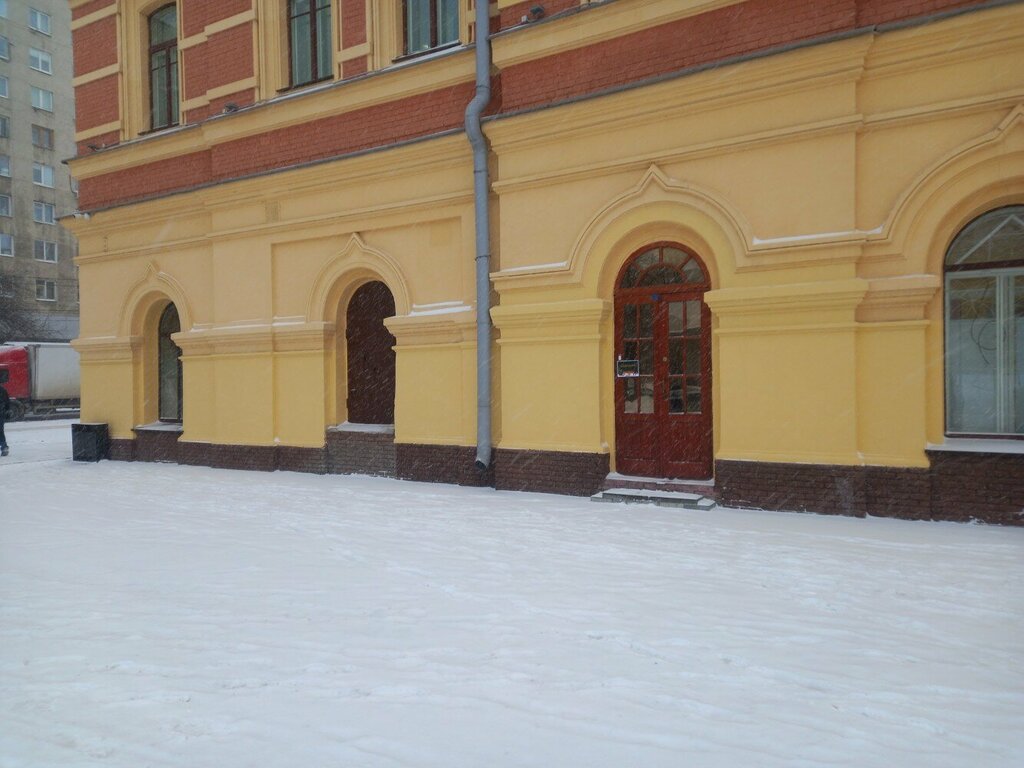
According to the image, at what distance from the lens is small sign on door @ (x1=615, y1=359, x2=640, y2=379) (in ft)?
25.0

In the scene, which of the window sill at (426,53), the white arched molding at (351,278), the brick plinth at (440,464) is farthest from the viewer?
the white arched molding at (351,278)

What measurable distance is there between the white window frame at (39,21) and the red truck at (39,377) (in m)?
23.5

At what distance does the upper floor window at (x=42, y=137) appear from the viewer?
38.7 m

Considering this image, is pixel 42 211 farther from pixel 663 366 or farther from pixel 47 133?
pixel 663 366

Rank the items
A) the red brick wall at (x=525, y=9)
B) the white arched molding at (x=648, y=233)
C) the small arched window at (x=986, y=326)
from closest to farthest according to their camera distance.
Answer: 1. the small arched window at (x=986, y=326)
2. the white arched molding at (x=648, y=233)
3. the red brick wall at (x=525, y=9)

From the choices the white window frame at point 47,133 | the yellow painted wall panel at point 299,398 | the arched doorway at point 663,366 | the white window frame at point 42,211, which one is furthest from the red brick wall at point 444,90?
the white window frame at point 47,133

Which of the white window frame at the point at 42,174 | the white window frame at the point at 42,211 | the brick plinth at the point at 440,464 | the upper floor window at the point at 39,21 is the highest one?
the upper floor window at the point at 39,21

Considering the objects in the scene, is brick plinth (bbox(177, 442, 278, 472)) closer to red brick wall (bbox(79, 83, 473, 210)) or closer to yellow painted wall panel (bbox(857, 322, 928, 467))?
red brick wall (bbox(79, 83, 473, 210))

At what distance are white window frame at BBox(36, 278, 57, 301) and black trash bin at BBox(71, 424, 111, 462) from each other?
31.8 meters

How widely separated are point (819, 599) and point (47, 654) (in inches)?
158

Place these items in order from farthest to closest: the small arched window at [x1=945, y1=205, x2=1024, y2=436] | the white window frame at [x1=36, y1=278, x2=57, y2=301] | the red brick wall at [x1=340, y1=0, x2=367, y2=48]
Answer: the white window frame at [x1=36, y1=278, x2=57, y2=301] → the red brick wall at [x1=340, y1=0, x2=367, y2=48] → the small arched window at [x1=945, y1=205, x2=1024, y2=436]

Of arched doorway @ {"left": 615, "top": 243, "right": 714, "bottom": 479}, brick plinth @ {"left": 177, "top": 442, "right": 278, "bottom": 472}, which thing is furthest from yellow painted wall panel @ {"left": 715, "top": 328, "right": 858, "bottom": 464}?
brick plinth @ {"left": 177, "top": 442, "right": 278, "bottom": 472}

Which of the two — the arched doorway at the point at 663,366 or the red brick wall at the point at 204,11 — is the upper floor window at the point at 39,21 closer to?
the red brick wall at the point at 204,11

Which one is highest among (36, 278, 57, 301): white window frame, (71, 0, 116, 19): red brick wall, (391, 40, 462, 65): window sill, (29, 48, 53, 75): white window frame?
(29, 48, 53, 75): white window frame
